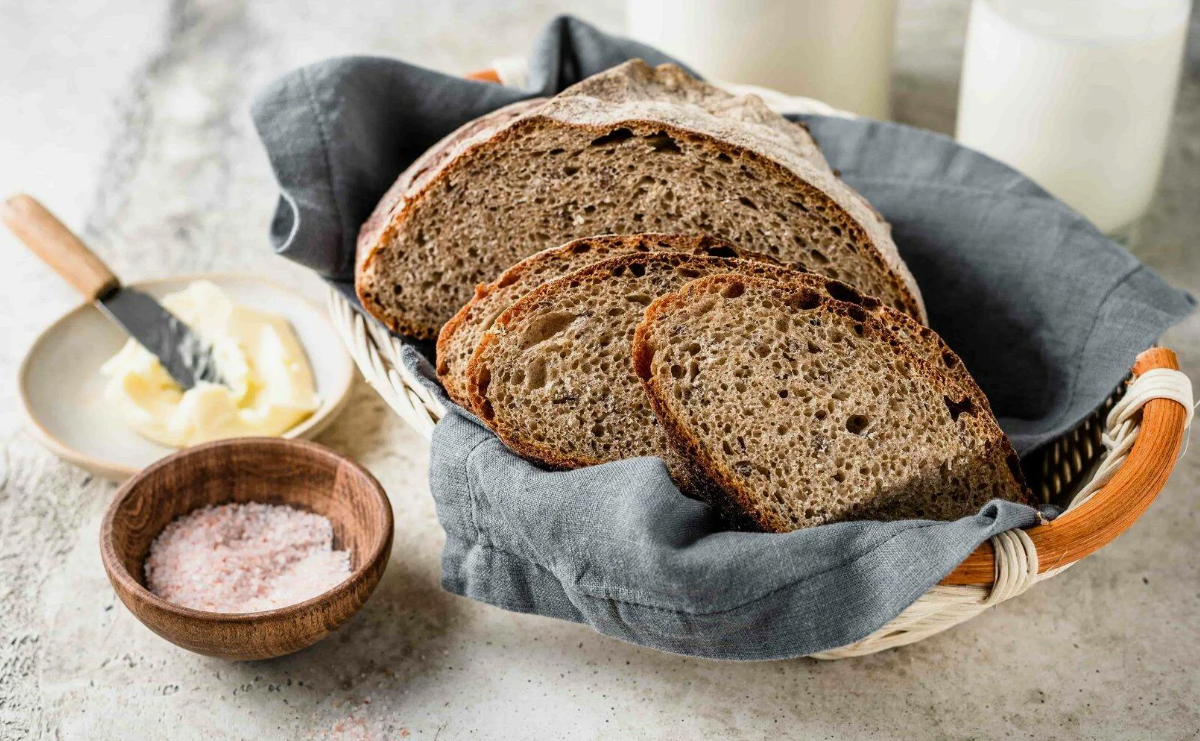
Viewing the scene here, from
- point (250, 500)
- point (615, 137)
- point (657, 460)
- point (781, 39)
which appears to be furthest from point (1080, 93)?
point (250, 500)

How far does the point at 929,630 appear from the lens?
130cm

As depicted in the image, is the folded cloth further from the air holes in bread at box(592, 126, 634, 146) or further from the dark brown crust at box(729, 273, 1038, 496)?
the air holes in bread at box(592, 126, 634, 146)

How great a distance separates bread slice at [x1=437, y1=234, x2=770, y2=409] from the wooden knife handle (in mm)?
703

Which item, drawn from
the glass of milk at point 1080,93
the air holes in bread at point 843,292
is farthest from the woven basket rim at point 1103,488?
the glass of milk at point 1080,93

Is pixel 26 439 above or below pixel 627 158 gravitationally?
below

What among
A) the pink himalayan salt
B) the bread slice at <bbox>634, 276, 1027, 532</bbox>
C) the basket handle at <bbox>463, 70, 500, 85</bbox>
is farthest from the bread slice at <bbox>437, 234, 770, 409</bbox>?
the basket handle at <bbox>463, 70, 500, 85</bbox>

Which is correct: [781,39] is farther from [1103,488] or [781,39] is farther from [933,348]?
[1103,488]

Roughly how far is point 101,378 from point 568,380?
33.2 inches

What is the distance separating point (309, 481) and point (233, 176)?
3.58 feet

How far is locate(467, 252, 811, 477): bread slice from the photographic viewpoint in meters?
1.37

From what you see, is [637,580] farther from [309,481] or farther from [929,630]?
[309,481]

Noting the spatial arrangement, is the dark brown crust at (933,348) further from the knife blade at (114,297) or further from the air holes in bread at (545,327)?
the knife blade at (114,297)

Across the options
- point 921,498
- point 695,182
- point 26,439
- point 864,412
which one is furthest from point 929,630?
point 26,439

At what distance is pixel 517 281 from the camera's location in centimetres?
145
